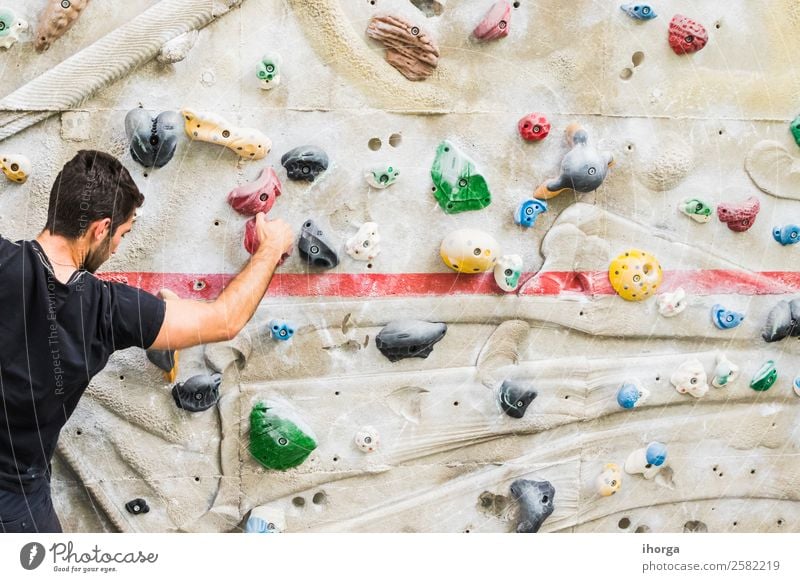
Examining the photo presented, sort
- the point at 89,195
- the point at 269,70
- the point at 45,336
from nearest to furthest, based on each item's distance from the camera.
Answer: the point at 45,336, the point at 89,195, the point at 269,70

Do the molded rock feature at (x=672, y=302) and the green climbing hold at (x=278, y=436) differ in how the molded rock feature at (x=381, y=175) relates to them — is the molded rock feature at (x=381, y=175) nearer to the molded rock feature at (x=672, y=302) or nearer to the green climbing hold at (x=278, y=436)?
the green climbing hold at (x=278, y=436)

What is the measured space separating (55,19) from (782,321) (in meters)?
2.31

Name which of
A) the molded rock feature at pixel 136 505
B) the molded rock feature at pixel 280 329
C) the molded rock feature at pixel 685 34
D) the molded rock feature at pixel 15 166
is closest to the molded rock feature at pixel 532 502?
the molded rock feature at pixel 280 329

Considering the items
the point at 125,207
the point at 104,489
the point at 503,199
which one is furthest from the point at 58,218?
the point at 503,199

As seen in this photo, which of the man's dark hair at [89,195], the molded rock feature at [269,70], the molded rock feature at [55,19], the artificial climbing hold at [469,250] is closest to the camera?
the man's dark hair at [89,195]

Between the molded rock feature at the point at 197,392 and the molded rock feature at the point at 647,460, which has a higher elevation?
the molded rock feature at the point at 197,392

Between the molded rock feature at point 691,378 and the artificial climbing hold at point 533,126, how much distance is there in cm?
86

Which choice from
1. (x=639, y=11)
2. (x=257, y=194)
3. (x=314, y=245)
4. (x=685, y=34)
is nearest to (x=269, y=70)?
(x=257, y=194)

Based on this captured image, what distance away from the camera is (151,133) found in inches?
114

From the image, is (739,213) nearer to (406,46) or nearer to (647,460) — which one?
(647,460)

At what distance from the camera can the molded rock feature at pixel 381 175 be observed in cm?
304

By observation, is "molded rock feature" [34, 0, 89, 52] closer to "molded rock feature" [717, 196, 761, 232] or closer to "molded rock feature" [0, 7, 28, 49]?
"molded rock feature" [0, 7, 28, 49]

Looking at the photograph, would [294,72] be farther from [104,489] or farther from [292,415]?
[104,489]

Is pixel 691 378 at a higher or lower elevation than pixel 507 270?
lower
